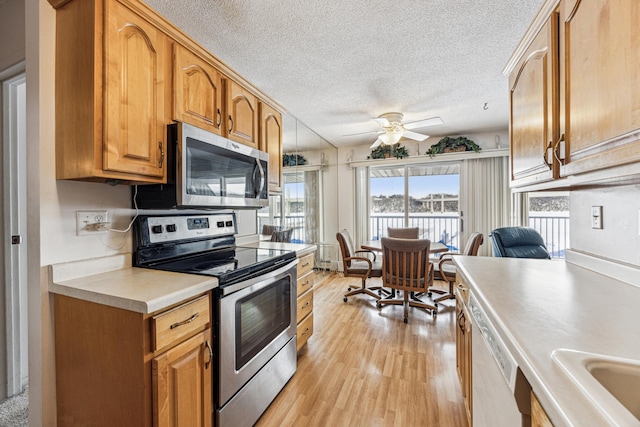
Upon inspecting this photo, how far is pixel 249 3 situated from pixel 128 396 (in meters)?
2.05

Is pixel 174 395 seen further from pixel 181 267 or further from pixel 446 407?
pixel 446 407

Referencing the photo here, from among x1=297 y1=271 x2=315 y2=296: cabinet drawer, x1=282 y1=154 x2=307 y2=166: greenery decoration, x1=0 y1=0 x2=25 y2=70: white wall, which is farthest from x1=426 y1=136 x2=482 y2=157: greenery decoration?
x1=0 y1=0 x2=25 y2=70: white wall

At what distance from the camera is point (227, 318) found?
4.32 ft

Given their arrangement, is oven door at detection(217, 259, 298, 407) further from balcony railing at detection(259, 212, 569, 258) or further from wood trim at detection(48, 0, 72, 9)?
balcony railing at detection(259, 212, 569, 258)

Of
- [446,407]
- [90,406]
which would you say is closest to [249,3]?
[90,406]

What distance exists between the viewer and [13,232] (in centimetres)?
171

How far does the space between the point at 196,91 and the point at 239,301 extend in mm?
1233

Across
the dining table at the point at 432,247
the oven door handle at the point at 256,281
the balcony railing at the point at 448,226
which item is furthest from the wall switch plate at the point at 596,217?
the balcony railing at the point at 448,226

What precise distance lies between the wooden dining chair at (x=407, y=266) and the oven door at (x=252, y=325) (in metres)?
1.37

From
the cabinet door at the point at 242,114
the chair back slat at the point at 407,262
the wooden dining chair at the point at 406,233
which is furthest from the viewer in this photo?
the wooden dining chair at the point at 406,233

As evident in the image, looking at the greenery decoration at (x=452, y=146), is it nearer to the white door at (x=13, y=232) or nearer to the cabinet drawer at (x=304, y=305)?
the cabinet drawer at (x=304, y=305)

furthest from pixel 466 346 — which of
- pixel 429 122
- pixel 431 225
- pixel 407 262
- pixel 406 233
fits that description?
pixel 431 225

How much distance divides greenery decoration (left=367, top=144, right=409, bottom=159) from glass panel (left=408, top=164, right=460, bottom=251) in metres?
0.37

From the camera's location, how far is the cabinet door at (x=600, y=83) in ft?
2.44
